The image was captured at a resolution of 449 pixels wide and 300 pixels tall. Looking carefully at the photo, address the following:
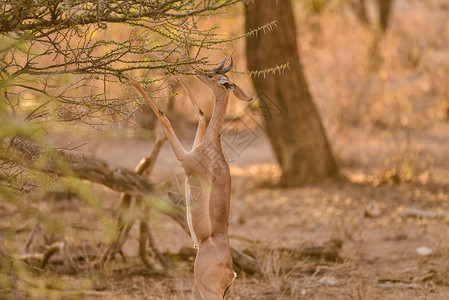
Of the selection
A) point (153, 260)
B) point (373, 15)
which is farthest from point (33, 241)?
point (373, 15)

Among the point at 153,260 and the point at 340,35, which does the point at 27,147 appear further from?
the point at 340,35

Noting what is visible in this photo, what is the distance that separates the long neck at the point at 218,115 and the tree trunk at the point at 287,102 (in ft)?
15.8

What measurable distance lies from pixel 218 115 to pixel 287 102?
18.0 ft

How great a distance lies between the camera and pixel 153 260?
602 centimetres

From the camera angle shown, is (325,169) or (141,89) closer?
(141,89)

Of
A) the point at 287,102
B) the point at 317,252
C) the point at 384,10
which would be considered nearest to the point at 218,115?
the point at 317,252

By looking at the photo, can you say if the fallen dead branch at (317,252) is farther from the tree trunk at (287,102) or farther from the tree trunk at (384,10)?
the tree trunk at (384,10)

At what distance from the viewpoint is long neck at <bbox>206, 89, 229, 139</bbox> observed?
12.8 ft

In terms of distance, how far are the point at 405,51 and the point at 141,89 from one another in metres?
15.4

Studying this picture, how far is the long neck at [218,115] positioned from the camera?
3.89 metres

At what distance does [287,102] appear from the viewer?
9297 millimetres

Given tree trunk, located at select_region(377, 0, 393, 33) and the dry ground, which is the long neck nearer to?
the dry ground

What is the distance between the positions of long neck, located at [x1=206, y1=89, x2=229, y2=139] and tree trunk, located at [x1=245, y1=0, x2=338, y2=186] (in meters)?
4.83

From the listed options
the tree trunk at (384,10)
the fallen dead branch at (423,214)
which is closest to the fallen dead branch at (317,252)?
the fallen dead branch at (423,214)
